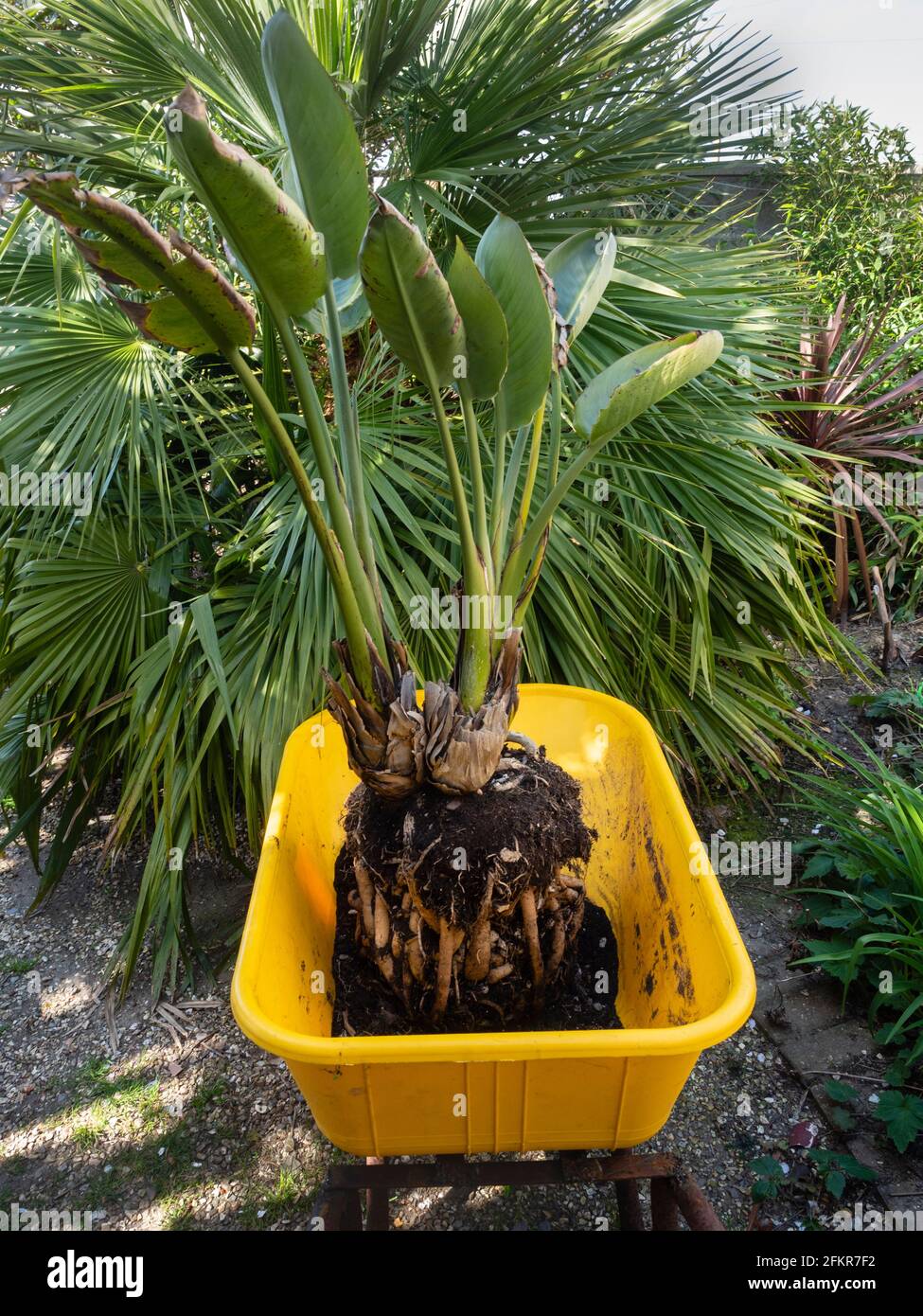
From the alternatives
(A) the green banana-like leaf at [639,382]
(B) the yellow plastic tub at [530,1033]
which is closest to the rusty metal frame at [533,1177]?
(B) the yellow plastic tub at [530,1033]

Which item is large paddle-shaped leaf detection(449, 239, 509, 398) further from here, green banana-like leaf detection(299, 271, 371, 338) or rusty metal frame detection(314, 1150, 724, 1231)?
rusty metal frame detection(314, 1150, 724, 1231)

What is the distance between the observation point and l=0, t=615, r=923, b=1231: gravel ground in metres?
1.42

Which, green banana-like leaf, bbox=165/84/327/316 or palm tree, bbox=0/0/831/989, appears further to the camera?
palm tree, bbox=0/0/831/989

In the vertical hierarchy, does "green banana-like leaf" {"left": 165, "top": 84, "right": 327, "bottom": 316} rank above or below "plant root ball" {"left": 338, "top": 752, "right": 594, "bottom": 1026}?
above

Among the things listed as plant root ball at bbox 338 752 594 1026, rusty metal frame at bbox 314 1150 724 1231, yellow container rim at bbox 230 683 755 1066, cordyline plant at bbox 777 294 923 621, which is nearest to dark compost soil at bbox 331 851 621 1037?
plant root ball at bbox 338 752 594 1026

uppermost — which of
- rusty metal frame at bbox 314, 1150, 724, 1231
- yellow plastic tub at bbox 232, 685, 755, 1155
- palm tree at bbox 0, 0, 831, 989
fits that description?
palm tree at bbox 0, 0, 831, 989

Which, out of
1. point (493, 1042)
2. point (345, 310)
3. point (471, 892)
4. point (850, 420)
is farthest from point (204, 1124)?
point (850, 420)

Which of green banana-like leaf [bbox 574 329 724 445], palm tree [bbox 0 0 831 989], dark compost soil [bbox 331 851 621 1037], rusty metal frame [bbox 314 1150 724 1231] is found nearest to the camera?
green banana-like leaf [bbox 574 329 724 445]

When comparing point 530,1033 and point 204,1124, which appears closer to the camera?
point 530,1033

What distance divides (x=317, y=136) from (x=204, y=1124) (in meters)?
1.63

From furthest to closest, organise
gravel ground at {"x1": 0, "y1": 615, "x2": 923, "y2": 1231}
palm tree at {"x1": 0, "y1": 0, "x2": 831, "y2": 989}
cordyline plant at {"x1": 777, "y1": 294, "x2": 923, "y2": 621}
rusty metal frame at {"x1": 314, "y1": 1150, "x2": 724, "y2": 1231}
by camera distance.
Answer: cordyline plant at {"x1": 777, "y1": 294, "x2": 923, "y2": 621} < palm tree at {"x1": 0, "y1": 0, "x2": 831, "y2": 989} < gravel ground at {"x1": 0, "y1": 615, "x2": 923, "y2": 1231} < rusty metal frame at {"x1": 314, "y1": 1150, "x2": 724, "y2": 1231}

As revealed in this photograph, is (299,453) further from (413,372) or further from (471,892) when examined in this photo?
(471,892)

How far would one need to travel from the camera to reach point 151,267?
78 cm
